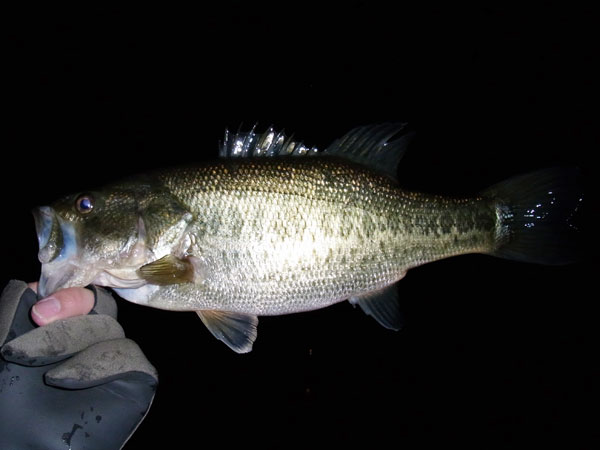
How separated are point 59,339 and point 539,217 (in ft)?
5.29

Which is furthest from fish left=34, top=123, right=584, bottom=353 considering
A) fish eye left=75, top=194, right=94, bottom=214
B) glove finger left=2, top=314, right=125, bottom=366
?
glove finger left=2, top=314, right=125, bottom=366

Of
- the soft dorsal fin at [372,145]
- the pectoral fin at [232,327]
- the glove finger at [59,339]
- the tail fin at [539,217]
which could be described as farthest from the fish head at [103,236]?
the tail fin at [539,217]

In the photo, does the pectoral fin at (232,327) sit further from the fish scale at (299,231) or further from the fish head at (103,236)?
the fish head at (103,236)

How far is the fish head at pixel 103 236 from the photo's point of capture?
1023 mm

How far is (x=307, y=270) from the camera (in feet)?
3.67

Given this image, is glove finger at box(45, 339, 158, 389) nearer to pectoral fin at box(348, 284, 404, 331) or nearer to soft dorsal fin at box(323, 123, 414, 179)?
pectoral fin at box(348, 284, 404, 331)

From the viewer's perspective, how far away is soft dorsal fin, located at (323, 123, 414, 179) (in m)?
1.22

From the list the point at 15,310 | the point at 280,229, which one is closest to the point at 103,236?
the point at 15,310

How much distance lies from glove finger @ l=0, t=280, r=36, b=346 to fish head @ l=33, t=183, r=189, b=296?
158mm

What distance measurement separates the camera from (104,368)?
3.32 ft

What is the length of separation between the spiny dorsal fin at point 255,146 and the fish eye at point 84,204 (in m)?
0.41

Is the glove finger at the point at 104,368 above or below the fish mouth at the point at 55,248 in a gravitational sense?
below

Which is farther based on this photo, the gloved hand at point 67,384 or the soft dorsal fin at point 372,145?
the soft dorsal fin at point 372,145

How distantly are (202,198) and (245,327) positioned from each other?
0.44 meters
